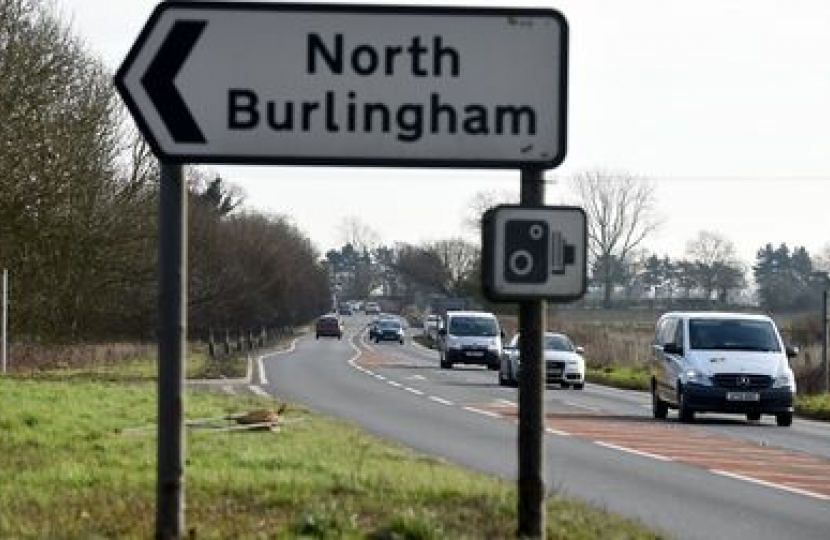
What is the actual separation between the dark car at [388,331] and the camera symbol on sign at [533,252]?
83046 mm

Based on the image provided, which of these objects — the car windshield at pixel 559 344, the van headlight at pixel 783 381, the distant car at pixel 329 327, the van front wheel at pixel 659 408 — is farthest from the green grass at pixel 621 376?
the distant car at pixel 329 327

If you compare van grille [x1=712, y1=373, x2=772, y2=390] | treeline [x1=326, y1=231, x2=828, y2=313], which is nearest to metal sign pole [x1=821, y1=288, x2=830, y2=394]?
van grille [x1=712, y1=373, x2=772, y2=390]

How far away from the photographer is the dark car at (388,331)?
9010 centimetres

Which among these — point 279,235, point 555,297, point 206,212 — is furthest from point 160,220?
point 279,235

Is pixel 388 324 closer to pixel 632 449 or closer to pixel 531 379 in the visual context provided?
pixel 632 449

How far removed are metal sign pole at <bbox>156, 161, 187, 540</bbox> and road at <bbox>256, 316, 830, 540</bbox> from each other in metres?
5.42

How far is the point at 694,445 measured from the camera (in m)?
20.5

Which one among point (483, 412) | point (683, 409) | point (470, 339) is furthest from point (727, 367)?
point (470, 339)

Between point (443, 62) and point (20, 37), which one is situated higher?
point (20, 37)

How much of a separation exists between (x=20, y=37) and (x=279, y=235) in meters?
62.6

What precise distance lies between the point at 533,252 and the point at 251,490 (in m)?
3.50

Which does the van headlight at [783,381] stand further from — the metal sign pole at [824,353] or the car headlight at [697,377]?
the metal sign pole at [824,353]

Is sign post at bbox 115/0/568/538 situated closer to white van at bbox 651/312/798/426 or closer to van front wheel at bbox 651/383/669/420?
white van at bbox 651/312/798/426

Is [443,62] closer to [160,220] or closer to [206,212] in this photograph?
[160,220]
